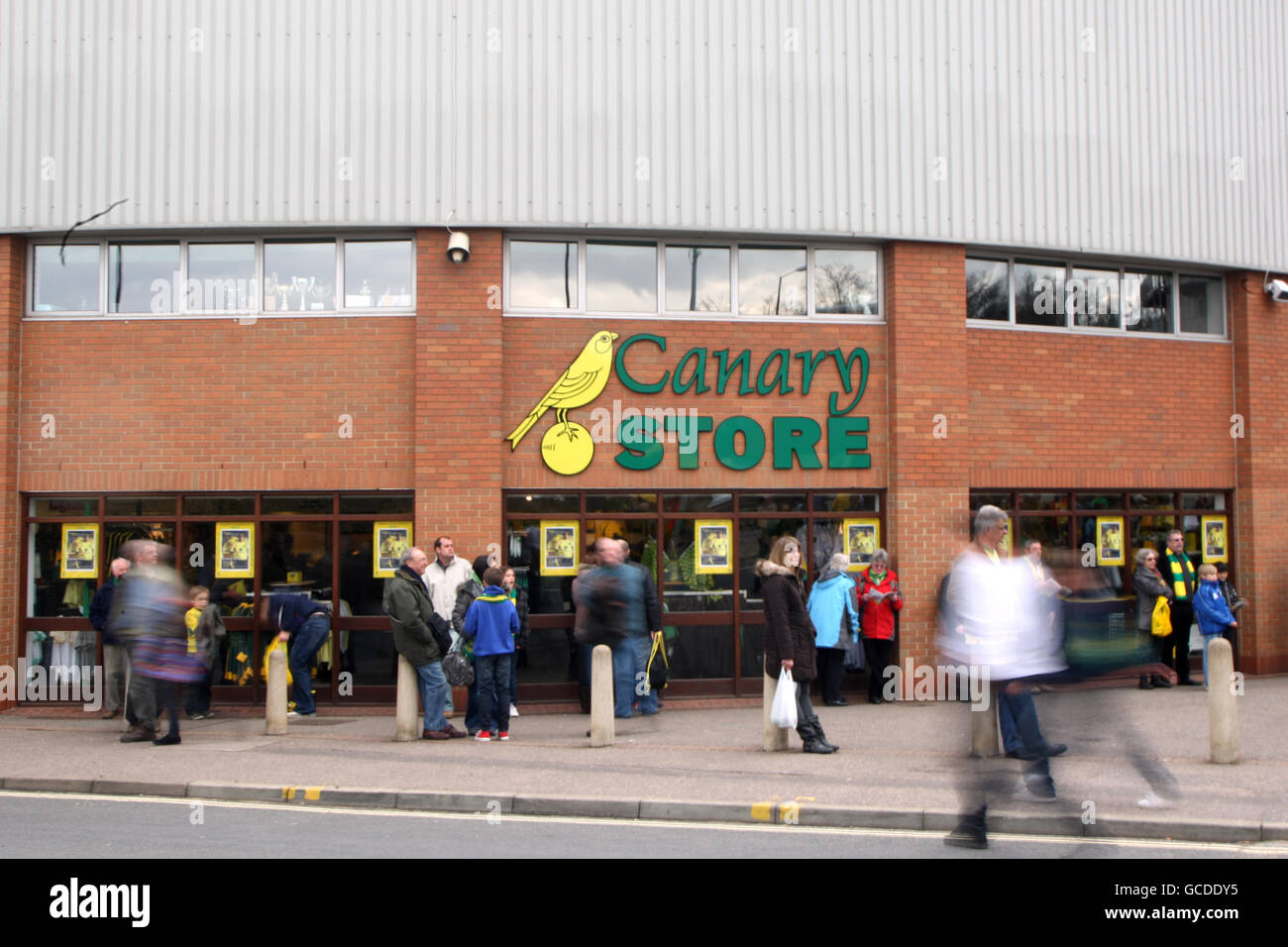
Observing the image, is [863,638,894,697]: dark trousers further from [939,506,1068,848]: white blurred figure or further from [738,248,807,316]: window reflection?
[939,506,1068,848]: white blurred figure

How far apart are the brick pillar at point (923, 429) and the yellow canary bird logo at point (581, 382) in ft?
11.6

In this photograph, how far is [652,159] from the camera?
44.7 ft

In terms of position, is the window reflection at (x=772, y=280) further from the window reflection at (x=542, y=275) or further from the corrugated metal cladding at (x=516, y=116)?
A: the window reflection at (x=542, y=275)

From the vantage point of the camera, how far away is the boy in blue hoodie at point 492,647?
11.0 m

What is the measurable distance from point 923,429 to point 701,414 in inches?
108

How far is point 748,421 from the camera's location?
13.8 meters

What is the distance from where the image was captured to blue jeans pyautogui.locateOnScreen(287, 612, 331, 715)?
1275 centimetres

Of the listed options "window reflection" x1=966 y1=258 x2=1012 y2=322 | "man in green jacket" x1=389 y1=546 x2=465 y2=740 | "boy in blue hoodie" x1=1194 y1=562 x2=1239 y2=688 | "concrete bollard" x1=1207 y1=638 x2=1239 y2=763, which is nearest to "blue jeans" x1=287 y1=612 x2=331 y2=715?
"man in green jacket" x1=389 y1=546 x2=465 y2=740

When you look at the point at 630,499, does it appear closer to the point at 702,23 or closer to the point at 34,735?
the point at 702,23

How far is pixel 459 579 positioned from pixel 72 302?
5866mm

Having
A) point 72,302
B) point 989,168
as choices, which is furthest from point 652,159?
point 72,302

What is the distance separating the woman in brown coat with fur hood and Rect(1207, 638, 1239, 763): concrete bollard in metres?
3.32

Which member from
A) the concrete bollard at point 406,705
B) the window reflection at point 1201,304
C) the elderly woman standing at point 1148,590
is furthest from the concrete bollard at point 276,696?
the window reflection at point 1201,304
